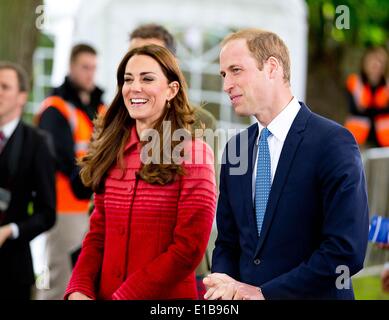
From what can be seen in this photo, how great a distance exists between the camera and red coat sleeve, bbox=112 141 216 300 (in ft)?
12.5

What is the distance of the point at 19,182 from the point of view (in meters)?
5.44

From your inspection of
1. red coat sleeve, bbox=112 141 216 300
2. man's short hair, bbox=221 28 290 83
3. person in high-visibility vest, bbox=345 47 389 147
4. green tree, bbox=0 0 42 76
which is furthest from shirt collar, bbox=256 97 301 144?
person in high-visibility vest, bbox=345 47 389 147

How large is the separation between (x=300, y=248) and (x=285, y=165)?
0.28 m

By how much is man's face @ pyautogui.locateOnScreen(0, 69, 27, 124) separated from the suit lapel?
250 cm

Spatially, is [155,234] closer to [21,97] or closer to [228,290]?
[228,290]

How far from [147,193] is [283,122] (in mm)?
631

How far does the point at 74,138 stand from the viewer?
24.4 feet

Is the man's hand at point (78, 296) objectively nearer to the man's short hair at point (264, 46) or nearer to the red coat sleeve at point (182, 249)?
the red coat sleeve at point (182, 249)

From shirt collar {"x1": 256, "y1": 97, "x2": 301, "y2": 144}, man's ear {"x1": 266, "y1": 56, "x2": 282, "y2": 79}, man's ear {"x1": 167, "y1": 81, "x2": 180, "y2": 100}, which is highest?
man's ear {"x1": 266, "y1": 56, "x2": 282, "y2": 79}

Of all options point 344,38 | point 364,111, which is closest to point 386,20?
point 344,38

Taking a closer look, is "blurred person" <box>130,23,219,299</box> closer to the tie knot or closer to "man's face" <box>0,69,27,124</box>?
the tie knot

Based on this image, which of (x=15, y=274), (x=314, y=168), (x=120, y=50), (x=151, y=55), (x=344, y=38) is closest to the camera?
(x=314, y=168)

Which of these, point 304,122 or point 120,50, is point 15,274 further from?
point 120,50

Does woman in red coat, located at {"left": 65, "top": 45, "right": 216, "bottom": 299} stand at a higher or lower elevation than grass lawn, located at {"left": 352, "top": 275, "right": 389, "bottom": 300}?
higher
